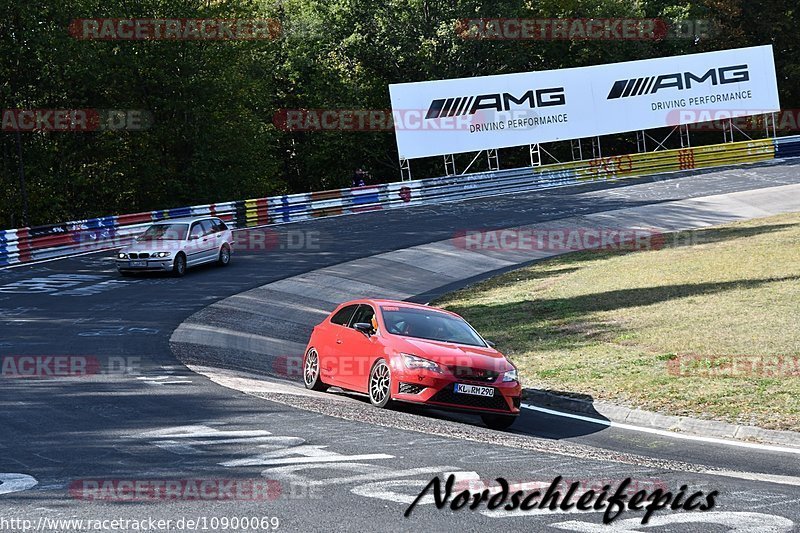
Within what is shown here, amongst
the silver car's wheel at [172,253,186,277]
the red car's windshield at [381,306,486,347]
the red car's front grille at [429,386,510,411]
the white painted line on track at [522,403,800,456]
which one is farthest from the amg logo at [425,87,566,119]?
the red car's front grille at [429,386,510,411]

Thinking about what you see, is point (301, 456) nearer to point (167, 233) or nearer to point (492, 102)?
point (167, 233)

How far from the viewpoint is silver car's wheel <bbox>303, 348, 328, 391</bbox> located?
50.2 ft

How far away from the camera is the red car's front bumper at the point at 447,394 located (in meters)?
12.9

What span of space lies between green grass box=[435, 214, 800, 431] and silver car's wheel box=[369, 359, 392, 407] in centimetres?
289

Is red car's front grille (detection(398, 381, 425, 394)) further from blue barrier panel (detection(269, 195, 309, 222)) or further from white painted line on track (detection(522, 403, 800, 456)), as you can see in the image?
blue barrier panel (detection(269, 195, 309, 222))

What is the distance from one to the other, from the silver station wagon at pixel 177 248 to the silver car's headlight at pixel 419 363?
16962 mm

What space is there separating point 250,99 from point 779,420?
151 ft

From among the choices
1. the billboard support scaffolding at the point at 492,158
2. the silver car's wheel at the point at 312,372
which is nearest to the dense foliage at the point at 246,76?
the billboard support scaffolding at the point at 492,158

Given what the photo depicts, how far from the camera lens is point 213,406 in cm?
1243
